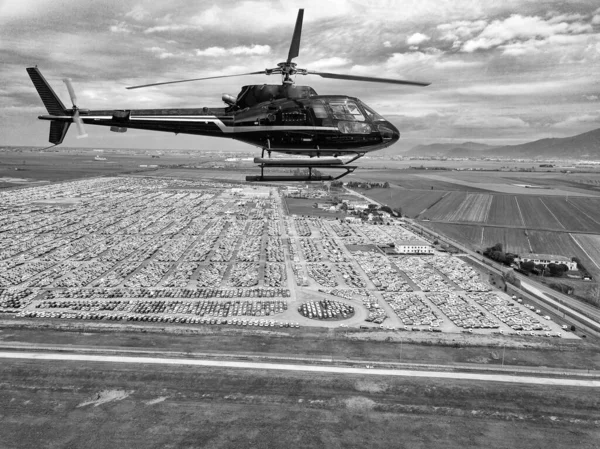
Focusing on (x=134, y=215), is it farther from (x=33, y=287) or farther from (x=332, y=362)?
(x=332, y=362)

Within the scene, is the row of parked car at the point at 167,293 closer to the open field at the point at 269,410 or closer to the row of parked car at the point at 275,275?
the row of parked car at the point at 275,275

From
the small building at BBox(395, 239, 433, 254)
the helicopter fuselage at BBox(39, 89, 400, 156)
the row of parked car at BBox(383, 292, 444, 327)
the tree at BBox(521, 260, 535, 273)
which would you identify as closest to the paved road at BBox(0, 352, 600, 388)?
the row of parked car at BBox(383, 292, 444, 327)

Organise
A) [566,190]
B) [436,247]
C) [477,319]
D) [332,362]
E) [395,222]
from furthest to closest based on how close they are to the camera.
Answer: [566,190]
[395,222]
[436,247]
[477,319]
[332,362]

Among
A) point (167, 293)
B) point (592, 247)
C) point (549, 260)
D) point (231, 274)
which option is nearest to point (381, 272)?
point (231, 274)

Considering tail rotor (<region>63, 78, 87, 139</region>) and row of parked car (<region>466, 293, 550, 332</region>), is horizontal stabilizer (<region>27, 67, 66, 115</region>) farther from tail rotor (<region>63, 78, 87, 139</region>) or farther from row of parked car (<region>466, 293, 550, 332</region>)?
row of parked car (<region>466, 293, 550, 332</region>)

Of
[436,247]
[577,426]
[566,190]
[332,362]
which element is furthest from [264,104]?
[566,190]

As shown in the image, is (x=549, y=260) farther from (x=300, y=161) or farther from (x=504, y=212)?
(x=300, y=161)

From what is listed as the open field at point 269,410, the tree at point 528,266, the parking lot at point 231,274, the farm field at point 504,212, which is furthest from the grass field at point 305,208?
the open field at point 269,410
